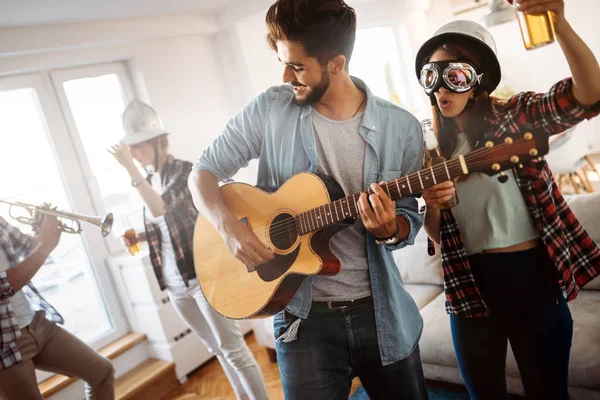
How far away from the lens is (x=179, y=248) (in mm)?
2254

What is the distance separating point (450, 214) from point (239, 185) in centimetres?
67

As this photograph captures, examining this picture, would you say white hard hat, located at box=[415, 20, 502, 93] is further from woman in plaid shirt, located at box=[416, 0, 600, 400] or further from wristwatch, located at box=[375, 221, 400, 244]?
wristwatch, located at box=[375, 221, 400, 244]

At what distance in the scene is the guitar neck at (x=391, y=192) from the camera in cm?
106

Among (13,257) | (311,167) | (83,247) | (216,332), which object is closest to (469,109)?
(311,167)

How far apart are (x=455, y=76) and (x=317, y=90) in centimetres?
39

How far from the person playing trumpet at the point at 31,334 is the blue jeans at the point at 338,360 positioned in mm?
1297

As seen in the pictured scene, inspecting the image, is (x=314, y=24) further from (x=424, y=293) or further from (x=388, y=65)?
(x=424, y=293)

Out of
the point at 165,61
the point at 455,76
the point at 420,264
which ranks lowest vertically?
the point at 420,264

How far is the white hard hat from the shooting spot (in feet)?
4.22

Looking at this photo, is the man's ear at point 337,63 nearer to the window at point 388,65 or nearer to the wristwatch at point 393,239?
the wristwatch at point 393,239

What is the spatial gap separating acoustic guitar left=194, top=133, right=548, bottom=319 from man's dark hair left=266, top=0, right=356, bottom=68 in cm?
35

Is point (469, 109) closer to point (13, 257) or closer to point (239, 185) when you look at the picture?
point (239, 185)

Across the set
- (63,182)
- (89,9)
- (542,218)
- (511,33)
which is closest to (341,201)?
(542,218)

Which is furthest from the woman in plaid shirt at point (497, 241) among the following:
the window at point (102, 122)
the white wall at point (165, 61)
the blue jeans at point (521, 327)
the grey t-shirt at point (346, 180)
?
the window at point (102, 122)
